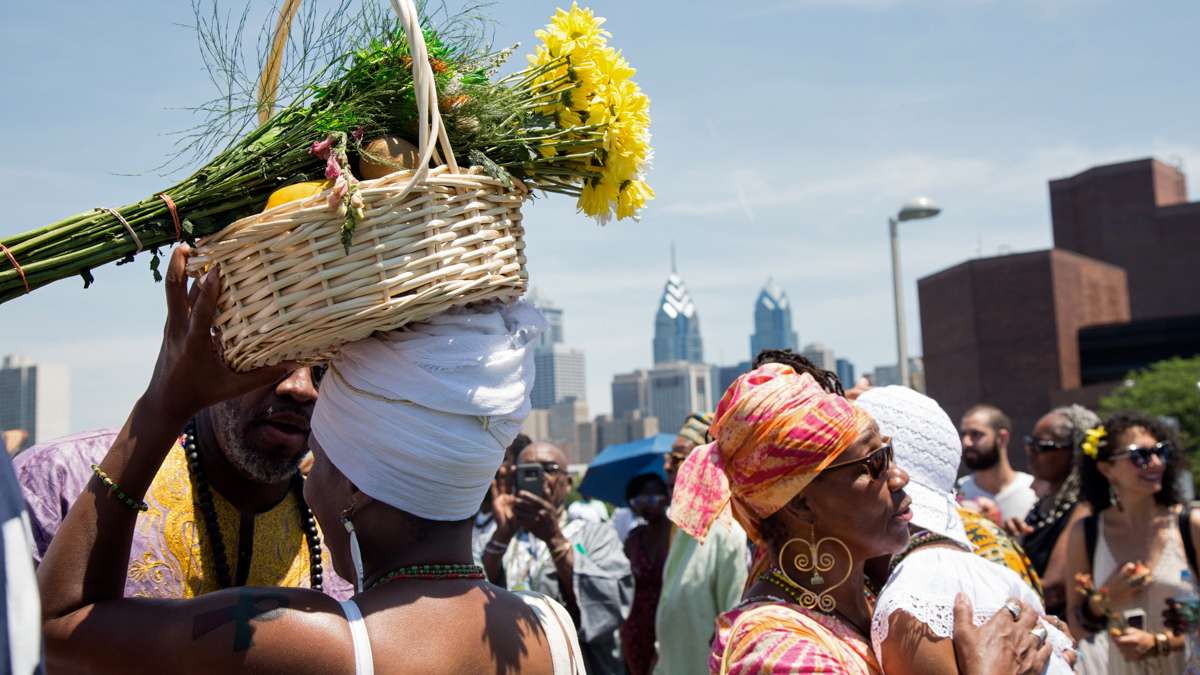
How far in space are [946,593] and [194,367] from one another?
1828 millimetres

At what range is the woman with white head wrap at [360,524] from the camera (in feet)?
6.25

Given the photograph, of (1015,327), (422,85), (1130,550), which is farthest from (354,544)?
(1015,327)

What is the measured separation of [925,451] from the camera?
3.33 m

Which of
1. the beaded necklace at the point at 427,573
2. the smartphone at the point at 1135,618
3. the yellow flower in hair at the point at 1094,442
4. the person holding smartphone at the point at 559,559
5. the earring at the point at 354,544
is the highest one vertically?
the earring at the point at 354,544

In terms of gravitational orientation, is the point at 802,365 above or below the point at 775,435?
Answer: above

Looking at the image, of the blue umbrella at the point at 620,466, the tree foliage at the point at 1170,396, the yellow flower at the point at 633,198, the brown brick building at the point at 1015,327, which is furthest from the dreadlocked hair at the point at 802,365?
the brown brick building at the point at 1015,327

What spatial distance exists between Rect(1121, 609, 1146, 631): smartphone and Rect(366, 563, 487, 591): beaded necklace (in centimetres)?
475

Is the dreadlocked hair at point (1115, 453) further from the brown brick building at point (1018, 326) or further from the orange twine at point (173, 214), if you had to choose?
the brown brick building at point (1018, 326)

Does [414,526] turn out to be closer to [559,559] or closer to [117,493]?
[117,493]

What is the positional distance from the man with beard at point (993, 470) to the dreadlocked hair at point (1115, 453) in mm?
1516

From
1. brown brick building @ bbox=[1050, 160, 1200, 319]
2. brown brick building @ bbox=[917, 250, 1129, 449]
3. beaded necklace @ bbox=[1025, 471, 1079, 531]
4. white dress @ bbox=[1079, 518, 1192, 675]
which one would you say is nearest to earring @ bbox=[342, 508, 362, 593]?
white dress @ bbox=[1079, 518, 1192, 675]

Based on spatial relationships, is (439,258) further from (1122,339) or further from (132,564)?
(1122,339)

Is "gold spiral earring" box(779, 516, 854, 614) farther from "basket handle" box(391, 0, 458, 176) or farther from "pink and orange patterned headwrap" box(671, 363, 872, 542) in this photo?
"basket handle" box(391, 0, 458, 176)

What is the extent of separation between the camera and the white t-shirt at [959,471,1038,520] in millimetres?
7977
